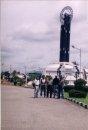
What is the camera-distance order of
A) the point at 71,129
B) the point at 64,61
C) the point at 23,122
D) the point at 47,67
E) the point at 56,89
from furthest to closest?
the point at 47,67 → the point at 64,61 → the point at 56,89 → the point at 23,122 → the point at 71,129

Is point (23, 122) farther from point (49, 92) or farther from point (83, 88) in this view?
point (83, 88)

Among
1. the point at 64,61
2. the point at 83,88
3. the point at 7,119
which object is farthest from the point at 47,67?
the point at 7,119

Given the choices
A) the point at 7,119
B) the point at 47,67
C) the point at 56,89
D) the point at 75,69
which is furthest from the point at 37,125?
the point at 47,67

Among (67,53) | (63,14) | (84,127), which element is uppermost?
(63,14)

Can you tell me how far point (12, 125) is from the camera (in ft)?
42.5

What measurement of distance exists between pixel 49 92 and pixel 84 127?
770 inches

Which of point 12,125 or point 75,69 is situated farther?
point 75,69

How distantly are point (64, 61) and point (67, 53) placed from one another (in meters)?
3.52

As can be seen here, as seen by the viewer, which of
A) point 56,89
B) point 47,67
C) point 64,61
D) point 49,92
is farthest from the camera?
point 47,67

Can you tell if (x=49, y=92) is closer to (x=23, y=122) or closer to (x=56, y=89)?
(x=56, y=89)

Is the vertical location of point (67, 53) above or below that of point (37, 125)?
above

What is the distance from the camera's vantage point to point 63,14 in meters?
112

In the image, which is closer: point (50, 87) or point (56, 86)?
point (56, 86)

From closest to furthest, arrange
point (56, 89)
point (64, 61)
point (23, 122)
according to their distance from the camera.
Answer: point (23, 122)
point (56, 89)
point (64, 61)
